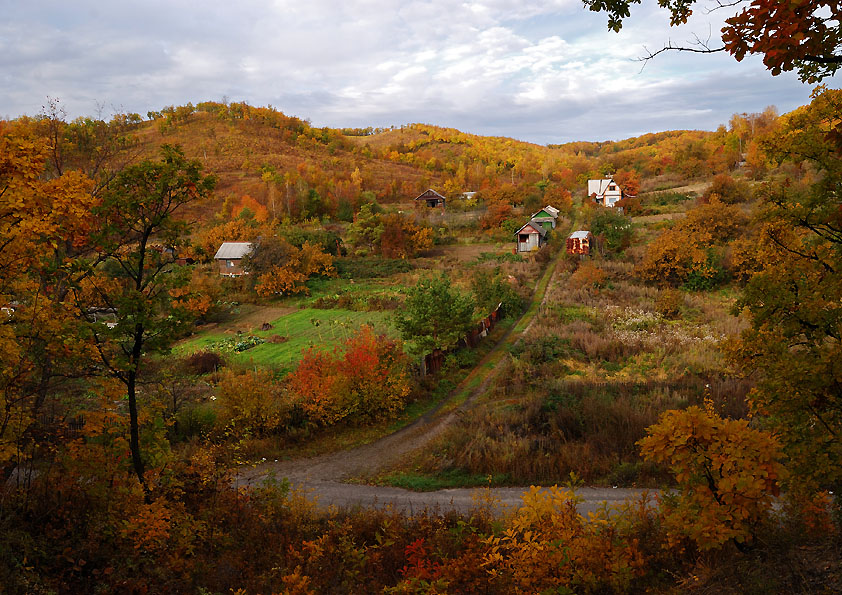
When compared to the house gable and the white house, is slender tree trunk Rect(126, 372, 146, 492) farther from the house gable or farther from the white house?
the house gable

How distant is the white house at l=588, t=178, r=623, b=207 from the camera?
6006 centimetres

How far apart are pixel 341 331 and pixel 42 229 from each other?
1949 centimetres

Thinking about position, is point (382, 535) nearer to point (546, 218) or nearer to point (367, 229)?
point (367, 229)

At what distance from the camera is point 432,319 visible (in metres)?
19.8

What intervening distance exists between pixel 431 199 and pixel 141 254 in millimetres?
67680

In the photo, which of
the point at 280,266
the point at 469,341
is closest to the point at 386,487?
the point at 469,341

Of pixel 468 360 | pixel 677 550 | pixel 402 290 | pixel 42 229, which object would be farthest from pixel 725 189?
pixel 42 229

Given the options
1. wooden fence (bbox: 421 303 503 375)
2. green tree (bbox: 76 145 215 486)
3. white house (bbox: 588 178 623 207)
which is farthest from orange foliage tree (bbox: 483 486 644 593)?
white house (bbox: 588 178 623 207)

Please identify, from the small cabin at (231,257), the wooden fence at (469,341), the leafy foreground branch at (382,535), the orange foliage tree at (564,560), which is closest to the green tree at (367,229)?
the small cabin at (231,257)

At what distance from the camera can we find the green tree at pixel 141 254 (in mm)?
6820

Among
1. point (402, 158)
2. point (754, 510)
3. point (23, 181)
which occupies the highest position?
point (402, 158)

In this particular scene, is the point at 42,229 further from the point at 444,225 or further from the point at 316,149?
the point at 316,149

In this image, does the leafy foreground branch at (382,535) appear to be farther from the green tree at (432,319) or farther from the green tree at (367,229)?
the green tree at (367,229)

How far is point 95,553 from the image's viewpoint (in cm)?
699
